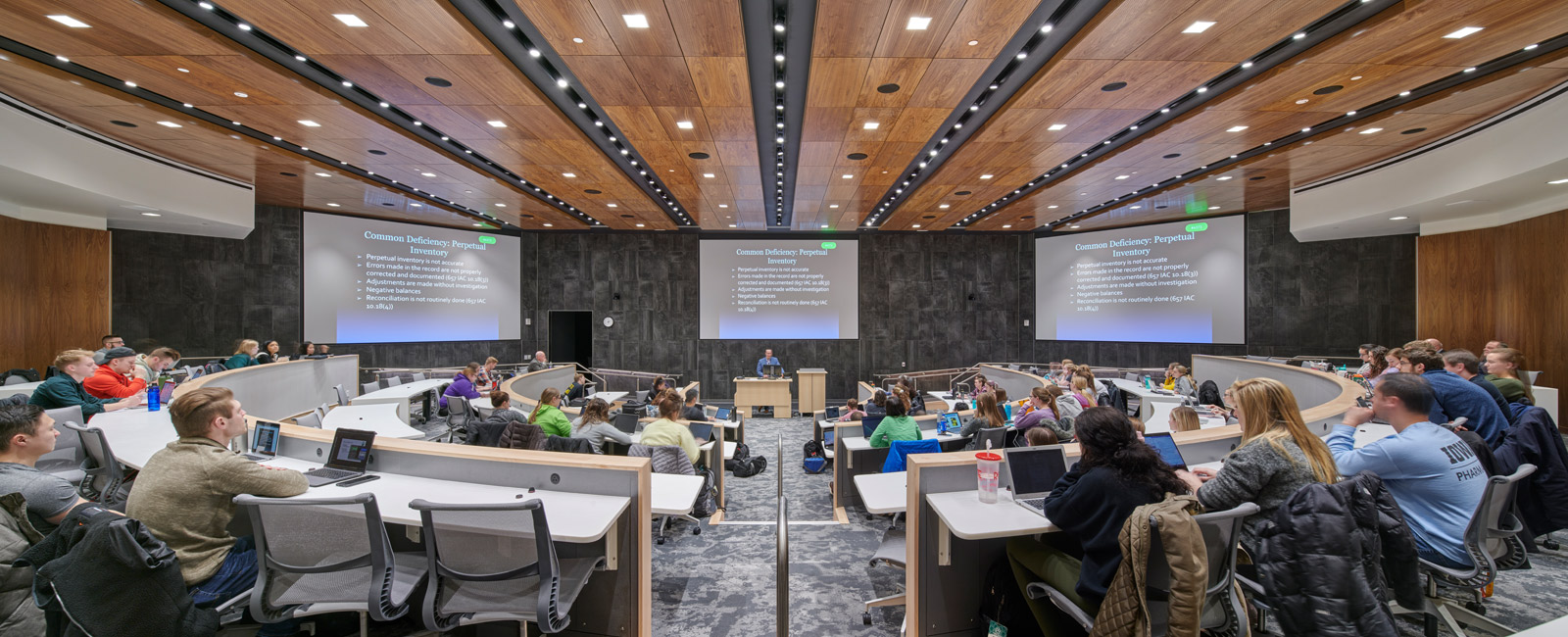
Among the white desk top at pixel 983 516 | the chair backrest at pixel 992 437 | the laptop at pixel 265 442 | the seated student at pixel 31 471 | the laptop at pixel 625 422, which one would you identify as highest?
the seated student at pixel 31 471

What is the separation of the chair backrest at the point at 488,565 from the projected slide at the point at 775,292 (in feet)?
36.9

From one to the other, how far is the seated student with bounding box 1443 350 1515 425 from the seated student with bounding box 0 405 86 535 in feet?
25.3

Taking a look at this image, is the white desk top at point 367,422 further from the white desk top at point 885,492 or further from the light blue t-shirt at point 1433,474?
the light blue t-shirt at point 1433,474

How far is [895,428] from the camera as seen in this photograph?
484 cm

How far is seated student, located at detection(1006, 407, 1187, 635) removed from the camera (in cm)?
206

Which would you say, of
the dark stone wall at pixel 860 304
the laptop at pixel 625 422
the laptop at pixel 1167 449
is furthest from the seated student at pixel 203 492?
the dark stone wall at pixel 860 304

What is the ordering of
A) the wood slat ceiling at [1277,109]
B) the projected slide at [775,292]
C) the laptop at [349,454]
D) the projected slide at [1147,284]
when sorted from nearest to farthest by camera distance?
the laptop at [349,454] → the wood slat ceiling at [1277,109] → the projected slide at [1147,284] → the projected slide at [775,292]

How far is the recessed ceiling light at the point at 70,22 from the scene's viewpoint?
3.93m

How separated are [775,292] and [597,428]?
29.4 feet

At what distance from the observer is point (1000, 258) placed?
543 inches

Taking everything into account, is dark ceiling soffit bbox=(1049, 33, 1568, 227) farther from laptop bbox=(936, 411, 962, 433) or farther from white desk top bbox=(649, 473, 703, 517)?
white desk top bbox=(649, 473, 703, 517)

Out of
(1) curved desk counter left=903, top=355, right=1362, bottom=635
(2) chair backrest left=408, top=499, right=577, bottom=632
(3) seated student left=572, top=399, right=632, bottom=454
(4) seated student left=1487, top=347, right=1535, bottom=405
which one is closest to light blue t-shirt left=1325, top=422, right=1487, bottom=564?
(1) curved desk counter left=903, top=355, right=1362, bottom=635

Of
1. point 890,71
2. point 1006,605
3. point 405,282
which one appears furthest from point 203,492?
point 405,282

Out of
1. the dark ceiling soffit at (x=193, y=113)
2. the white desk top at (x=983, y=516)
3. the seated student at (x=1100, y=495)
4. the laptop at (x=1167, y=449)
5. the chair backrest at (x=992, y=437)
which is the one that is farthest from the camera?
the dark ceiling soffit at (x=193, y=113)
